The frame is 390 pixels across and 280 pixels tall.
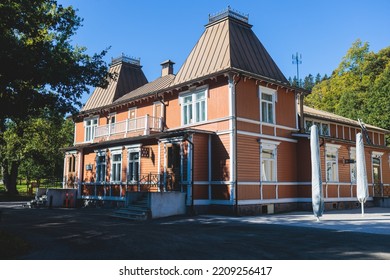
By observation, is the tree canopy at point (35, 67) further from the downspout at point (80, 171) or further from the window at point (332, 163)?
the window at point (332, 163)

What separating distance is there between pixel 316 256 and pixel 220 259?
7.30ft

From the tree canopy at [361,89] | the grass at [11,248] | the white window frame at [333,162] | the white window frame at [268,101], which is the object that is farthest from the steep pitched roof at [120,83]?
the tree canopy at [361,89]

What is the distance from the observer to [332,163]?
22.5 metres

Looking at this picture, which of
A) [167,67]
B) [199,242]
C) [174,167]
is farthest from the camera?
[167,67]

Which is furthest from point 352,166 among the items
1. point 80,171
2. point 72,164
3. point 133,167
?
point 72,164

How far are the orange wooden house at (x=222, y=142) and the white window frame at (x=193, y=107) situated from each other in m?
0.06

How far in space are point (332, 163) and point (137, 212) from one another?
12.8 m

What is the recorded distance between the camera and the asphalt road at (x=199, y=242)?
26.5ft

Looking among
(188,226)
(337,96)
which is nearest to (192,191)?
(188,226)

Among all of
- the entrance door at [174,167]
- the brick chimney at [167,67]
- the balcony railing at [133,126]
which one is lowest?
the entrance door at [174,167]

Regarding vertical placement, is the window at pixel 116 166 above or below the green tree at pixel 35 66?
below

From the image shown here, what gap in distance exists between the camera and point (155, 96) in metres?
22.8

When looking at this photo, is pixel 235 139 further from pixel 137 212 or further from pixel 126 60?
pixel 126 60

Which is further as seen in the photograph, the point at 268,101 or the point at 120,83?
the point at 120,83
